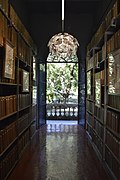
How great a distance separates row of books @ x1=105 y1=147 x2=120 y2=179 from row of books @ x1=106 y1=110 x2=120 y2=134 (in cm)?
46

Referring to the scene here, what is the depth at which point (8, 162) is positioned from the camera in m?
4.65

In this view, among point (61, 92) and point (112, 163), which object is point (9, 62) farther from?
point (61, 92)

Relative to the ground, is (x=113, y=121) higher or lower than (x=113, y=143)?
higher

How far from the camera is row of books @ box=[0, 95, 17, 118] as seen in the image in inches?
167

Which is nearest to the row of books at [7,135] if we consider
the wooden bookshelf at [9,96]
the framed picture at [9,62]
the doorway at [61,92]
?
the wooden bookshelf at [9,96]

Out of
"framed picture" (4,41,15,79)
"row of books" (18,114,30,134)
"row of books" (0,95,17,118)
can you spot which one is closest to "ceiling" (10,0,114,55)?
"row of books" (18,114,30,134)

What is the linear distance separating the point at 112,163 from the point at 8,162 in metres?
1.70

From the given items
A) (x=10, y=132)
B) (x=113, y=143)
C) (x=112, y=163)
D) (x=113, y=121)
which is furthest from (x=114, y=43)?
(x=10, y=132)

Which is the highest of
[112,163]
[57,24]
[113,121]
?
[57,24]

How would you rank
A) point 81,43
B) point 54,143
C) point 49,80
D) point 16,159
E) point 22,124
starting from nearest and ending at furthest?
1. point 16,159
2. point 22,124
3. point 54,143
4. point 81,43
5. point 49,80

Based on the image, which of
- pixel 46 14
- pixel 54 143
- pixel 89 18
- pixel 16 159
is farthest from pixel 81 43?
pixel 16 159

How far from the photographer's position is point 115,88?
172 inches

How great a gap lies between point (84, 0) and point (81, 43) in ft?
6.14

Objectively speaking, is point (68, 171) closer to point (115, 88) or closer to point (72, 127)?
point (115, 88)
